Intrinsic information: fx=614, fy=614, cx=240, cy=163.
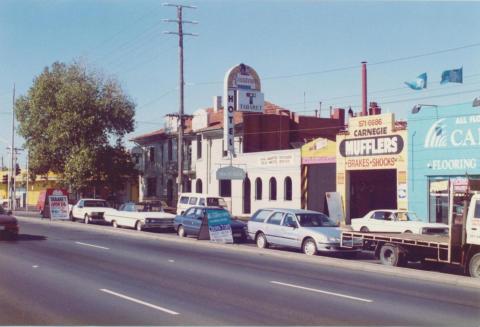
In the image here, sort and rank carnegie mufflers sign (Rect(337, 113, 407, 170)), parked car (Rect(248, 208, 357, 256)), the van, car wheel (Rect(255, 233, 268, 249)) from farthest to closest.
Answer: the van, carnegie mufflers sign (Rect(337, 113, 407, 170)), car wheel (Rect(255, 233, 268, 249)), parked car (Rect(248, 208, 357, 256))

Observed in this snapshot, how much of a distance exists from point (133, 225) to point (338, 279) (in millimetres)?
18305

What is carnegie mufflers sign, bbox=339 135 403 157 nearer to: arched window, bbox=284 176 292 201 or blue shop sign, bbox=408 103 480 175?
blue shop sign, bbox=408 103 480 175

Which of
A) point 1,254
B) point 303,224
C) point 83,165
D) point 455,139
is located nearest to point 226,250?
point 303,224

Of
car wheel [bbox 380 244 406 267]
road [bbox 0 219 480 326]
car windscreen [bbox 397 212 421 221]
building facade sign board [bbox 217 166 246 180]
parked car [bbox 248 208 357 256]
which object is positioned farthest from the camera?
building facade sign board [bbox 217 166 246 180]

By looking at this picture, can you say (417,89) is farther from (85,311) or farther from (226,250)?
(85,311)

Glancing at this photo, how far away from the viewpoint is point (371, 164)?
34250 millimetres

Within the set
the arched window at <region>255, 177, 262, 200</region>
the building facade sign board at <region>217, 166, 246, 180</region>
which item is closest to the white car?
the building facade sign board at <region>217, 166, 246, 180</region>

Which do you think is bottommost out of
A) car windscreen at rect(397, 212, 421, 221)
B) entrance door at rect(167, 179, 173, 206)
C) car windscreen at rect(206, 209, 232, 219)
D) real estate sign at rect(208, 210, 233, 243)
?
real estate sign at rect(208, 210, 233, 243)

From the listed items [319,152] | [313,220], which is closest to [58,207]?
[319,152]

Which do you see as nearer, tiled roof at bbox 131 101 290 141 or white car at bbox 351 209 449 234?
white car at bbox 351 209 449 234

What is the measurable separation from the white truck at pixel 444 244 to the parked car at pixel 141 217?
13.8m

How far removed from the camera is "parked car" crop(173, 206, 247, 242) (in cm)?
2529

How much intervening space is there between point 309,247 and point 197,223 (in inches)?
270

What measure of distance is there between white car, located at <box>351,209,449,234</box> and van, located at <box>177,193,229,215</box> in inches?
349
